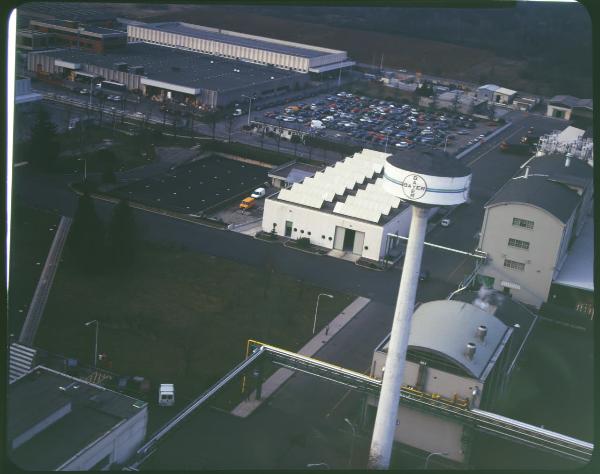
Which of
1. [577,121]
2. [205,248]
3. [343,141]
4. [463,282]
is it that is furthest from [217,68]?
[463,282]

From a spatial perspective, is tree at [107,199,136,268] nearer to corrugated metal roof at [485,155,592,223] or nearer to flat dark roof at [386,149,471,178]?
corrugated metal roof at [485,155,592,223]

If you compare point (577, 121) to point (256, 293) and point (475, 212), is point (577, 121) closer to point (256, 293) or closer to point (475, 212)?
point (475, 212)

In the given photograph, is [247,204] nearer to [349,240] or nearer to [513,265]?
[349,240]

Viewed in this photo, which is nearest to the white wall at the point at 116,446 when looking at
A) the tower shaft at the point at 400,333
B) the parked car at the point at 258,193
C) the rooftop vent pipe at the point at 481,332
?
the tower shaft at the point at 400,333

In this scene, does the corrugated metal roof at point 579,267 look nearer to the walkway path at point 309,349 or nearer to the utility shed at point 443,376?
the walkway path at point 309,349

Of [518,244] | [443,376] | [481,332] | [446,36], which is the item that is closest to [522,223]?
[518,244]
